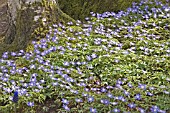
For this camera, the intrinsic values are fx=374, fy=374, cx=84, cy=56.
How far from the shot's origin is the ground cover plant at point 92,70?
3.88 m

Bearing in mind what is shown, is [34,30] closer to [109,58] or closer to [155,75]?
[109,58]

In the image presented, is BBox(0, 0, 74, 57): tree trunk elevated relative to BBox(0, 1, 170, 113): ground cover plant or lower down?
elevated

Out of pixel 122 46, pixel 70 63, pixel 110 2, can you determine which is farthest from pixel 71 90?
pixel 110 2

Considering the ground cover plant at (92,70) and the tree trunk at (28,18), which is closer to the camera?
the ground cover plant at (92,70)

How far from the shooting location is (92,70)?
14.8 ft

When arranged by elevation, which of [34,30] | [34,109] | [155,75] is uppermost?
[34,30]

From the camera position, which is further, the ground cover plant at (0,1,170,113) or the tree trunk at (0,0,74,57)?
the tree trunk at (0,0,74,57)

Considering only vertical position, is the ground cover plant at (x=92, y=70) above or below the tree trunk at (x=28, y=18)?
below

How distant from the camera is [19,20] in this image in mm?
5242

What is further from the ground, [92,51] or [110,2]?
[110,2]

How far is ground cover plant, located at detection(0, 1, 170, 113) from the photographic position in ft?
12.7

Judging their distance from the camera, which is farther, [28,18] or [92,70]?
[28,18]

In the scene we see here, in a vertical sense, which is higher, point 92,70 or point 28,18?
point 28,18

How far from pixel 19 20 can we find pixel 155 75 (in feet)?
6.89
